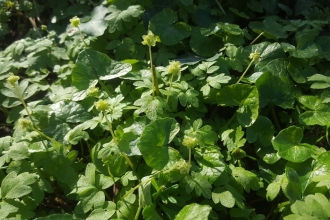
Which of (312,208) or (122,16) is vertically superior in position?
(122,16)

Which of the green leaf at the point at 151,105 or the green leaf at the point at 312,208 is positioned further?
the green leaf at the point at 151,105

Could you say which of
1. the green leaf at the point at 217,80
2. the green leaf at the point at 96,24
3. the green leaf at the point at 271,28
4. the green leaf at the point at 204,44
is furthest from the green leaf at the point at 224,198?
the green leaf at the point at 96,24

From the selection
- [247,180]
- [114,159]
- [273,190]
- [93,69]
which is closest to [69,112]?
[93,69]

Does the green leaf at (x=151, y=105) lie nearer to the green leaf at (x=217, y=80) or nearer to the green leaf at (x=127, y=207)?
the green leaf at (x=217, y=80)

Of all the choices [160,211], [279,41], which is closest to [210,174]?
[160,211]

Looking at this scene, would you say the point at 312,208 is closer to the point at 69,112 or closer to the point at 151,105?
the point at 151,105

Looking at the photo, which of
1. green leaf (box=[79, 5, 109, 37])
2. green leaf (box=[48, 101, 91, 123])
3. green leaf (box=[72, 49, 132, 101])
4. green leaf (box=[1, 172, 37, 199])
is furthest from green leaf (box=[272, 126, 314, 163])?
Answer: green leaf (box=[79, 5, 109, 37])

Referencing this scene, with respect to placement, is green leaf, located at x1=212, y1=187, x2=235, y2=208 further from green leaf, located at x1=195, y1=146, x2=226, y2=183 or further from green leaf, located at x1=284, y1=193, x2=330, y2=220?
green leaf, located at x1=284, y1=193, x2=330, y2=220
